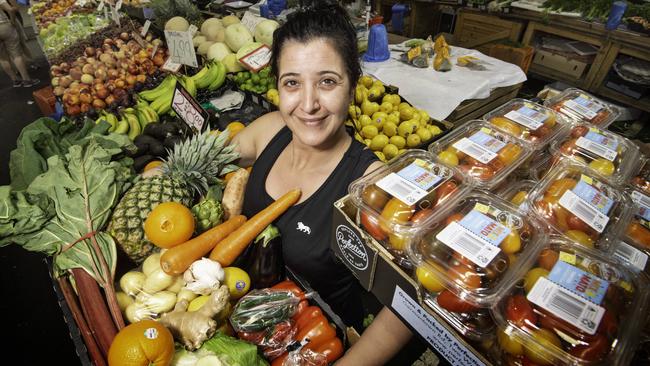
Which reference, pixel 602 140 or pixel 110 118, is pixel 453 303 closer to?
pixel 602 140

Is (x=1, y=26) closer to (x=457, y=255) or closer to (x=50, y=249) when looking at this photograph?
(x=50, y=249)

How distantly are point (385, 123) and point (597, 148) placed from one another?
1801 millimetres

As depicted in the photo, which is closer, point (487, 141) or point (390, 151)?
point (487, 141)

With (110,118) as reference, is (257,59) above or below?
above

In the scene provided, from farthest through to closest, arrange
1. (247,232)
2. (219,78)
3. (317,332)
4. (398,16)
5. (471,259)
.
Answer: (398,16)
(219,78)
(247,232)
(317,332)
(471,259)

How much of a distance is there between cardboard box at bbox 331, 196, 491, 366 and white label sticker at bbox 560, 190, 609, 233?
0.52m

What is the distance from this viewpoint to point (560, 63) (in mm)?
5309

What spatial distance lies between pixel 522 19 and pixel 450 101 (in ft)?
11.2

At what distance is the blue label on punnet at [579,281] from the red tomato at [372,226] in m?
0.44

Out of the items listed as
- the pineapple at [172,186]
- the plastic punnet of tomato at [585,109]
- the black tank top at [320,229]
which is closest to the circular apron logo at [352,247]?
the black tank top at [320,229]

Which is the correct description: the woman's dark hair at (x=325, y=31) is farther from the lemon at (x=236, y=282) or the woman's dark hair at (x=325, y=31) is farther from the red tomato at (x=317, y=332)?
the red tomato at (x=317, y=332)

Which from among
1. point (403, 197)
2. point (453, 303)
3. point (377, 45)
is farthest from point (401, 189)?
point (377, 45)

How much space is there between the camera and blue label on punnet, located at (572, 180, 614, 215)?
3.19ft

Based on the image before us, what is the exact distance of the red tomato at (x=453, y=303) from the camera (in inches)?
32.9
